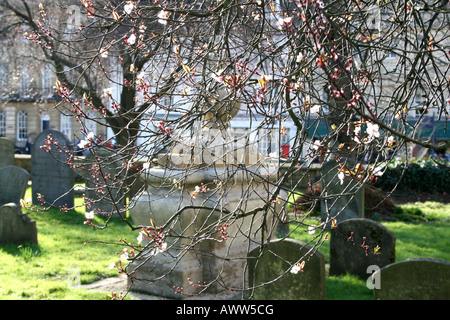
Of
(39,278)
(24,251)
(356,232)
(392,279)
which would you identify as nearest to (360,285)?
(356,232)

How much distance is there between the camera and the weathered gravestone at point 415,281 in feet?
13.3

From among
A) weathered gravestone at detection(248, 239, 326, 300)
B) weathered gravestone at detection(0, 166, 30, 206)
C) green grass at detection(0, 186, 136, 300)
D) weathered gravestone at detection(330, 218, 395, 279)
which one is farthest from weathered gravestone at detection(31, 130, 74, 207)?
weathered gravestone at detection(248, 239, 326, 300)

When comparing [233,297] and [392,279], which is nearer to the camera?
[392,279]

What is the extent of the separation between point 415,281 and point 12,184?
8.67 meters

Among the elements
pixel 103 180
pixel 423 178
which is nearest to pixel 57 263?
pixel 103 180

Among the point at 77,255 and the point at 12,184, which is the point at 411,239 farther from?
the point at 12,184

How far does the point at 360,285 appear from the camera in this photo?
6.14 m

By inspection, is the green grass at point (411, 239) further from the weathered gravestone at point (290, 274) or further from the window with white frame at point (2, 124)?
the window with white frame at point (2, 124)

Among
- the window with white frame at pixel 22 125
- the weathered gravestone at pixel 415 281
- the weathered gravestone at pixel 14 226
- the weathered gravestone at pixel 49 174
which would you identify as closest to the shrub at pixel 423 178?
the weathered gravestone at pixel 49 174
